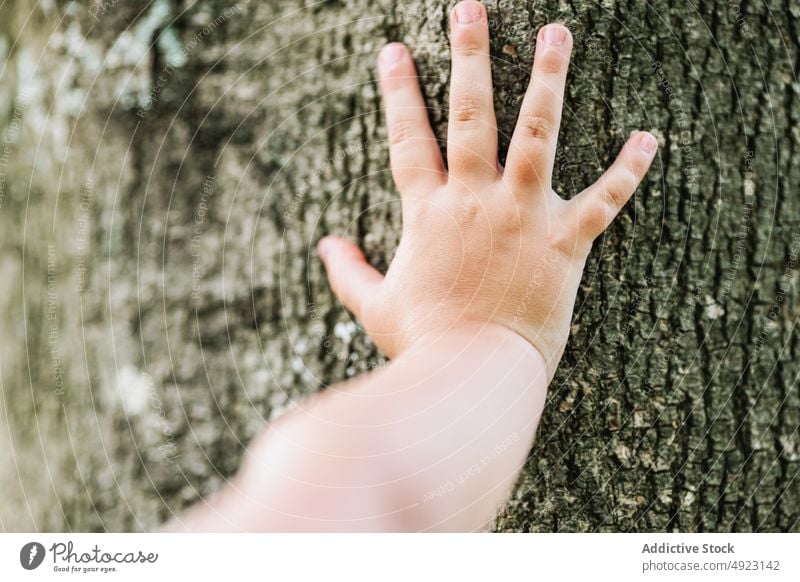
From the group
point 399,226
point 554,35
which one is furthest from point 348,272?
point 554,35

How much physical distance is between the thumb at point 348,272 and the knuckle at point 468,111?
0.24 m

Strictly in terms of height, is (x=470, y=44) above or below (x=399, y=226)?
above

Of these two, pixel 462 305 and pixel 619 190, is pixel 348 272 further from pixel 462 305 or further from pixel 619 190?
pixel 619 190

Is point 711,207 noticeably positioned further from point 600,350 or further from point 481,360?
point 481,360

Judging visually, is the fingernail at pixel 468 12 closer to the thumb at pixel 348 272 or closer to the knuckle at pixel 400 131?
the knuckle at pixel 400 131

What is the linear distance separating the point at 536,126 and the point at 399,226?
23cm

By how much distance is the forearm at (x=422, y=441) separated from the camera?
80cm

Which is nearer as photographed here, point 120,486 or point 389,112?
point 389,112

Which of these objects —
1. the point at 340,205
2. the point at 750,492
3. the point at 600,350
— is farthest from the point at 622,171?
the point at 750,492

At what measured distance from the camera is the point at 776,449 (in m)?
0.93

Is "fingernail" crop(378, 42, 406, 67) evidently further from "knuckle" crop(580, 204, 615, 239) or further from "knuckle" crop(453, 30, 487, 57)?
"knuckle" crop(580, 204, 615, 239)

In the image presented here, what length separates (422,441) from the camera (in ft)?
2.68

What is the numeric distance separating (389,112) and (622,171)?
33 centimetres

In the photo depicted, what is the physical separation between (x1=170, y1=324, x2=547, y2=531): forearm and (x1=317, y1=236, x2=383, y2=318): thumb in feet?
0.36
